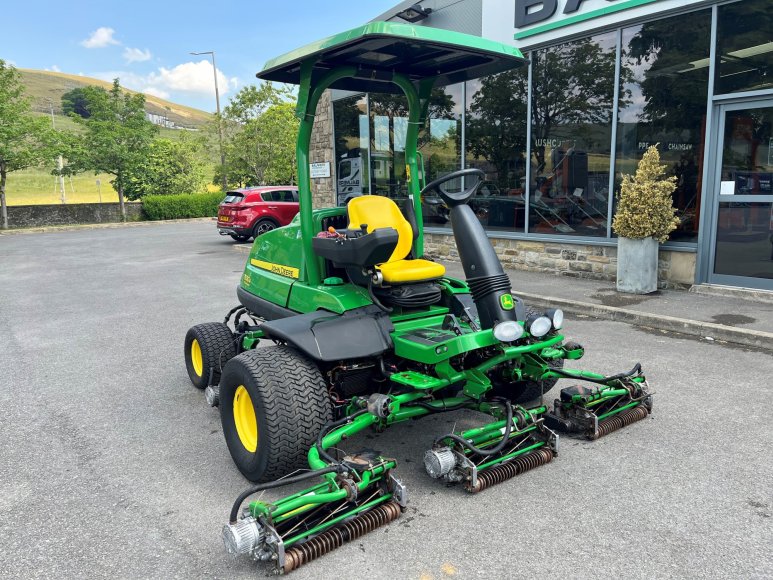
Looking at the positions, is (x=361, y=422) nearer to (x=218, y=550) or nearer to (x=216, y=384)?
(x=218, y=550)

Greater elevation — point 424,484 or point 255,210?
point 255,210

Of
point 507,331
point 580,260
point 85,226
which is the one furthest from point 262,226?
point 507,331

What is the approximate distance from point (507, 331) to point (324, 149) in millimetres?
12682

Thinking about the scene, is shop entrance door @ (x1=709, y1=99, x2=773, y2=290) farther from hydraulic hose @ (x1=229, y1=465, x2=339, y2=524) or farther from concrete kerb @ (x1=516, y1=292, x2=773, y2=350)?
hydraulic hose @ (x1=229, y1=465, x2=339, y2=524)

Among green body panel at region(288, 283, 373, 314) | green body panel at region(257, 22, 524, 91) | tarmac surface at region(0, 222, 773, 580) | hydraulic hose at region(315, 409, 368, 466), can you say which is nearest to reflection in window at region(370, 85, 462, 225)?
green body panel at region(257, 22, 524, 91)

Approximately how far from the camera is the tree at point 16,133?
22.5 metres

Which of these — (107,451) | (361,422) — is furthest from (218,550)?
(107,451)

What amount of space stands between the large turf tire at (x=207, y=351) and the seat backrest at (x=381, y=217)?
61.1 inches

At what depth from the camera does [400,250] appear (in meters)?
4.24

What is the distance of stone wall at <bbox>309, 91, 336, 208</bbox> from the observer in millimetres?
14789

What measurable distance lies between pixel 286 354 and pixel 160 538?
1145 millimetres

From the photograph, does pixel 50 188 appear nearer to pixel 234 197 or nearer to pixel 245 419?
pixel 234 197

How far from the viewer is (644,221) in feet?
25.6

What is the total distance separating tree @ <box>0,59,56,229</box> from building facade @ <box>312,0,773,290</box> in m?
17.5
